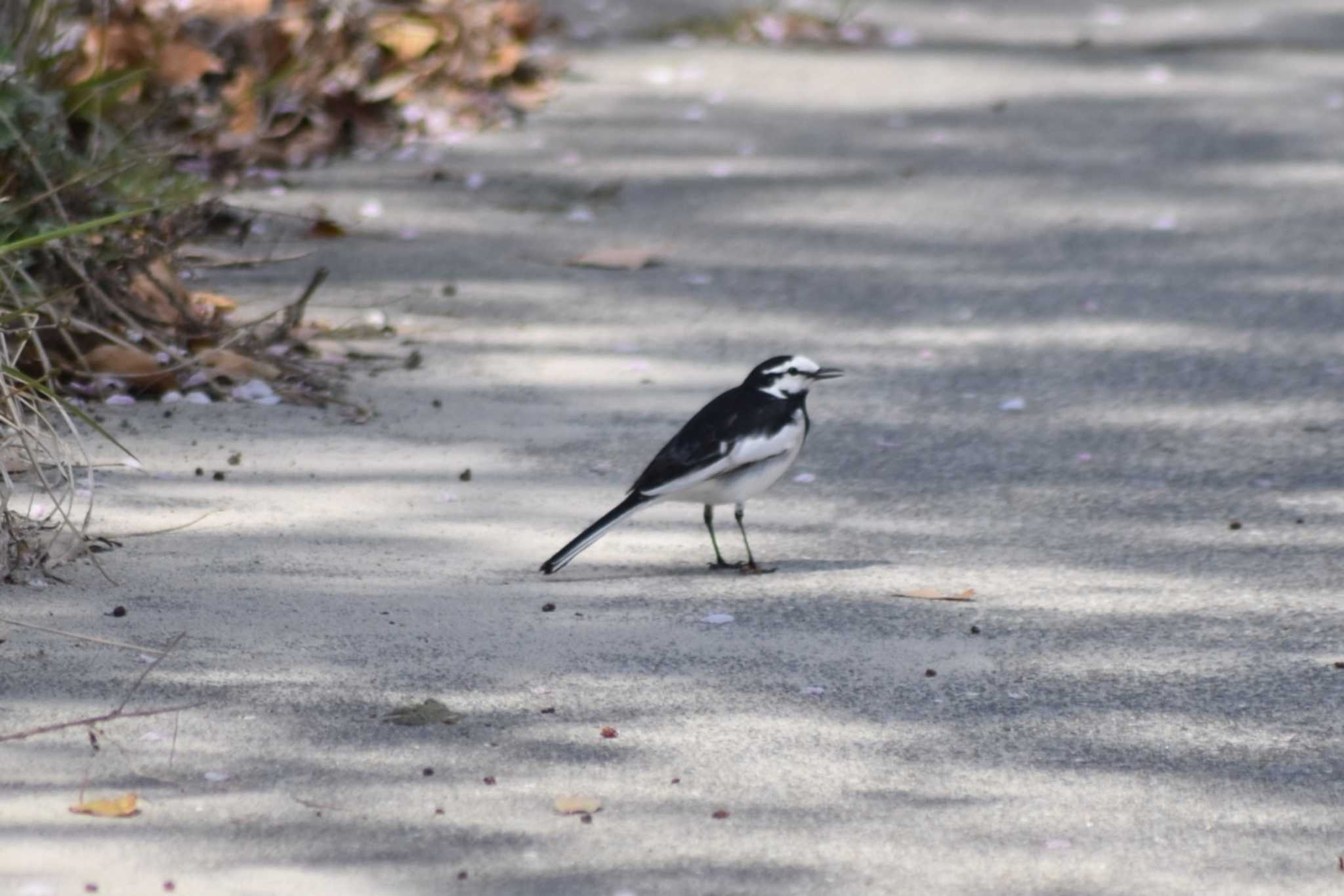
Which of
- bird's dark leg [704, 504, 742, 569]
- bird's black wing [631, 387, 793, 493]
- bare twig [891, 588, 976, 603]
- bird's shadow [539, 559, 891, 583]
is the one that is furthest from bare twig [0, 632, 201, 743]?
bare twig [891, 588, 976, 603]

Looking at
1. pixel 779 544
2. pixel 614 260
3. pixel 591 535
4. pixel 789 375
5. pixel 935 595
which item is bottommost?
pixel 614 260

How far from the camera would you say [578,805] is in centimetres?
358

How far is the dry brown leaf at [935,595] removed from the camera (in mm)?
4789

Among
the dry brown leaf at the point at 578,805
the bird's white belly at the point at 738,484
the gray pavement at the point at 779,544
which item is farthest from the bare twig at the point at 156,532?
the dry brown leaf at the point at 578,805

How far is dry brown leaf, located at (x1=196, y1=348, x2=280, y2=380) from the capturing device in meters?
6.30

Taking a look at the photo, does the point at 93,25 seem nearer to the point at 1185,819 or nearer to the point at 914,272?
the point at 914,272

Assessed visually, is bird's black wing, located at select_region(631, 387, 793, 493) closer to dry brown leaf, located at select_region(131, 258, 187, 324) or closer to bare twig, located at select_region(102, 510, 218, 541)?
bare twig, located at select_region(102, 510, 218, 541)

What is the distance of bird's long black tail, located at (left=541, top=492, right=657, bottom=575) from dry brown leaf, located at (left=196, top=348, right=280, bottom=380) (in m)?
1.91

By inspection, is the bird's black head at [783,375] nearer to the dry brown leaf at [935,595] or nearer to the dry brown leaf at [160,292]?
the dry brown leaf at [935,595]

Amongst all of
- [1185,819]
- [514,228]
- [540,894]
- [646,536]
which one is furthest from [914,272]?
[540,894]

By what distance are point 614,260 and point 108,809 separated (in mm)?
4879

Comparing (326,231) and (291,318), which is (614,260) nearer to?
(326,231)

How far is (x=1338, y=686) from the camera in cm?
419

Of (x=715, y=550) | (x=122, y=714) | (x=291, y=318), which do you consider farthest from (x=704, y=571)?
(x=291, y=318)
